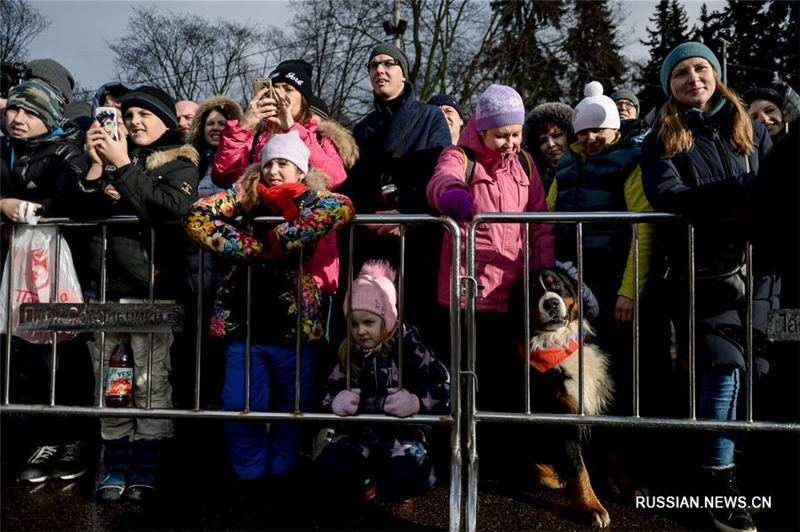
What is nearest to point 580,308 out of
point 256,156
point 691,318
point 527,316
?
point 527,316

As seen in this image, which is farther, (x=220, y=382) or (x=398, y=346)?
(x=220, y=382)

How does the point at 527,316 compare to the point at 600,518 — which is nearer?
the point at 600,518

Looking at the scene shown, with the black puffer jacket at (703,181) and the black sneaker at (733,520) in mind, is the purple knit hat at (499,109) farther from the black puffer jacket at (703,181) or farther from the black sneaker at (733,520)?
the black sneaker at (733,520)

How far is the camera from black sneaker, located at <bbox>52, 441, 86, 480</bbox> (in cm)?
392

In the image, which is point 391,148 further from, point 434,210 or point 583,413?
point 583,413

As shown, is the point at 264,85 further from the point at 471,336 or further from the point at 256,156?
the point at 471,336

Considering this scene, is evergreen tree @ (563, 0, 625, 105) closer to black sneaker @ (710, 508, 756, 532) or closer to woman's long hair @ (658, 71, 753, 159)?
woman's long hair @ (658, 71, 753, 159)

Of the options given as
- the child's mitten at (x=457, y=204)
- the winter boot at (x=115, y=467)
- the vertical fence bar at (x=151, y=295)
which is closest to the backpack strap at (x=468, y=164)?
the child's mitten at (x=457, y=204)

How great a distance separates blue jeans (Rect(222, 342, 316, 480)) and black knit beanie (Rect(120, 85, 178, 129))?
152cm

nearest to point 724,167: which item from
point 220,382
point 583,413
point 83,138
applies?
point 583,413

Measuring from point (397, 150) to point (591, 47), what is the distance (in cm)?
2168

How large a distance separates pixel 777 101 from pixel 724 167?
6.25 feet

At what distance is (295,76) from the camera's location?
414 cm

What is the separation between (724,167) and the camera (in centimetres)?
344
